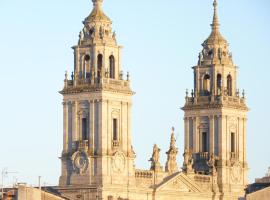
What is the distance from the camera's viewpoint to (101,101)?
165375mm

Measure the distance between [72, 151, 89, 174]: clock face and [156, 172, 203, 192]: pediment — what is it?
11.4m

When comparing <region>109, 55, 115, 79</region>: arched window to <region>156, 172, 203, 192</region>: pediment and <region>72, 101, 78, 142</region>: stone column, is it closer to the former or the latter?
<region>72, 101, 78, 142</region>: stone column

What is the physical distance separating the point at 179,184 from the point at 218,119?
38.6 feet

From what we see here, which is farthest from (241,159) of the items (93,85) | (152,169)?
(93,85)

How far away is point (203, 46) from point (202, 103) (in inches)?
278

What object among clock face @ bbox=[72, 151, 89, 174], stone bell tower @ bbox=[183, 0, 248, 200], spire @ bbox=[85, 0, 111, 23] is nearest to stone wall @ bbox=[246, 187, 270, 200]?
stone bell tower @ bbox=[183, 0, 248, 200]

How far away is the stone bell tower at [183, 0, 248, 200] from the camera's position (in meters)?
185

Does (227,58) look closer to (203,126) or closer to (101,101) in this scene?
(203,126)

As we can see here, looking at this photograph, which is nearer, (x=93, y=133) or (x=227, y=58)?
(x=93, y=133)

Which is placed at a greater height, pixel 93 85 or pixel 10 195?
pixel 93 85

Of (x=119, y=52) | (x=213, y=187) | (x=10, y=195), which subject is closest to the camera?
(x=10, y=195)

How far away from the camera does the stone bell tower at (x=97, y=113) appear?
165m

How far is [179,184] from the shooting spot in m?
178

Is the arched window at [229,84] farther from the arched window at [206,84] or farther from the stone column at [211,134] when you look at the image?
Answer: the stone column at [211,134]
